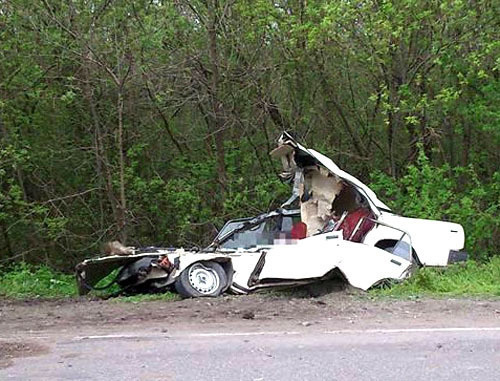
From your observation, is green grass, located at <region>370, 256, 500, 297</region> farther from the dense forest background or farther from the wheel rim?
the dense forest background

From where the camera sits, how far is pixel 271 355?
662 cm

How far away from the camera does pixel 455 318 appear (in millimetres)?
8602

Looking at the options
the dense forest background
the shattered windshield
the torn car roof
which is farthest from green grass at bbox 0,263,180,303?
the torn car roof

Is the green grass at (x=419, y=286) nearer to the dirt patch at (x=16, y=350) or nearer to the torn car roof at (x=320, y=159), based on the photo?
the torn car roof at (x=320, y=159)

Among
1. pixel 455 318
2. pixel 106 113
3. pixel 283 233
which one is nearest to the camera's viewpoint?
pixel 455 318

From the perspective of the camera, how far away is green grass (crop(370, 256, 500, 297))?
1052cm

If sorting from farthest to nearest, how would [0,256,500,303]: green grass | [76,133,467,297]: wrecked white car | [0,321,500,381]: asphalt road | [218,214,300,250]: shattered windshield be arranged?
[218,214,300,250]: shattered windshield, [0,256,500,303]: green grass, [76,133,467,297]: wrecked white car, [0,321,500,381]: asphalt road

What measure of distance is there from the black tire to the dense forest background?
5620 mm

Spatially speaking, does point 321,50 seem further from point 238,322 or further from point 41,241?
point 238,322

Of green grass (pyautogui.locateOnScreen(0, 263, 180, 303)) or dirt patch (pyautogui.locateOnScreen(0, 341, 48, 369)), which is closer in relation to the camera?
dirt patch (pyautogui.locateOnScreen(0, 341, 48, 369))

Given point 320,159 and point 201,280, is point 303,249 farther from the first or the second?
point 320,159

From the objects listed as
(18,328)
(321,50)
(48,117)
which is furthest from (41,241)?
(18,328)

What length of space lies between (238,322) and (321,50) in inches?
367

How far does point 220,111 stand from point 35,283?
5.28 meters
